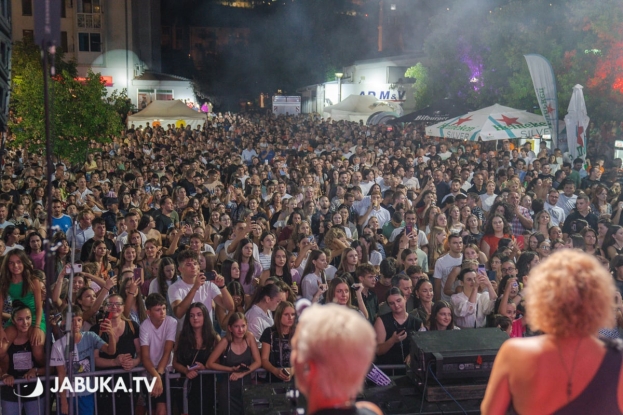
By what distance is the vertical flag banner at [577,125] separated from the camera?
14.9 meters

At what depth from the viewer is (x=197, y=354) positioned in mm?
5406

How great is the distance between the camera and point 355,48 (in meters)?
69.5

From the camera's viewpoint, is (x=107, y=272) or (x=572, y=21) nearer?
(x=107, y=272)

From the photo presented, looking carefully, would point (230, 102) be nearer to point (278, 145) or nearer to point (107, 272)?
point (278, 145)

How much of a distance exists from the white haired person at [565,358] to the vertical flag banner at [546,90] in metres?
14.1

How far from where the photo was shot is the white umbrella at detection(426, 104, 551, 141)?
15.3 m

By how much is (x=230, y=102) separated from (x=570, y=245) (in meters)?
71.0

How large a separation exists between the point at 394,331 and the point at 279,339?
943 mm

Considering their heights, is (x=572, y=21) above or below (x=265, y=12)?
below

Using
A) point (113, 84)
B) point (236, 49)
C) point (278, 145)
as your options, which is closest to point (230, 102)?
point (236, 49)

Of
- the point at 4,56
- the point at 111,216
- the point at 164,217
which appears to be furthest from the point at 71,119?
the point at 4,56

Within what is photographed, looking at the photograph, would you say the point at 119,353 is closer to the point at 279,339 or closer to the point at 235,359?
the point at 235,359

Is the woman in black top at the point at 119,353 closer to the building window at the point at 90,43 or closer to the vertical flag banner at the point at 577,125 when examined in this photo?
the vertical flag banner at the point at 577,125

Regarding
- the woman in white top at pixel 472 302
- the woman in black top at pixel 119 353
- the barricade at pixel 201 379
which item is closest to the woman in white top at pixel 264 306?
the barricade at pixel 201 379
